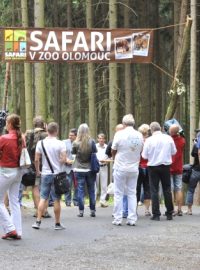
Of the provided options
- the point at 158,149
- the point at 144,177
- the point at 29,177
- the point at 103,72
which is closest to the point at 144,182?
the point at 144,177

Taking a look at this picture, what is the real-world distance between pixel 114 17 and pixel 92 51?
5329 millimetres

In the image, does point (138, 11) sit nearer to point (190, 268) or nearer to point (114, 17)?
point (114, 17)

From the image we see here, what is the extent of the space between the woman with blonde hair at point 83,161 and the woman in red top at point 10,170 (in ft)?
8.56

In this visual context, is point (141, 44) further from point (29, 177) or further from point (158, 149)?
point (29, 177)

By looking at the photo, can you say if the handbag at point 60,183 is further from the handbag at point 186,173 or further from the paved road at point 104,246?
the handbag at point 186,173

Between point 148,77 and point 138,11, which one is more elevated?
point 138,11

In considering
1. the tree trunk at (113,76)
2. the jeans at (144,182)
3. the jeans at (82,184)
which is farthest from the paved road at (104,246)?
the tree trunk at (113,76)

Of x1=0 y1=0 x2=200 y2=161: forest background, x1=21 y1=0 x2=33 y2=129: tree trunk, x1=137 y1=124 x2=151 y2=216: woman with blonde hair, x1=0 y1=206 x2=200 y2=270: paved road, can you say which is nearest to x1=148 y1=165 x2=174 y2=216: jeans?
x1=0 y1=206 x2=200 y2=270: paved road

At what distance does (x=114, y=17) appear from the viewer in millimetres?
19000

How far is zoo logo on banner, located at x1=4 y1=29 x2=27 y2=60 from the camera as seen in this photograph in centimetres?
1365

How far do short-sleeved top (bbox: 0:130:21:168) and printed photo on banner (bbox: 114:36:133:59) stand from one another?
552 centimetres

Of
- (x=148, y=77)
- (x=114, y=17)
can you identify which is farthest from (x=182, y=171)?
(x=148, y=77)

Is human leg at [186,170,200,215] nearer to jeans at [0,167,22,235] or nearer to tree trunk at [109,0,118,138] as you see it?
jeans at [0,167,22,235]

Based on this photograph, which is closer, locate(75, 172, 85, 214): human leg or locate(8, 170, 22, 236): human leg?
locate(8, 170, 22, 236): human leg
